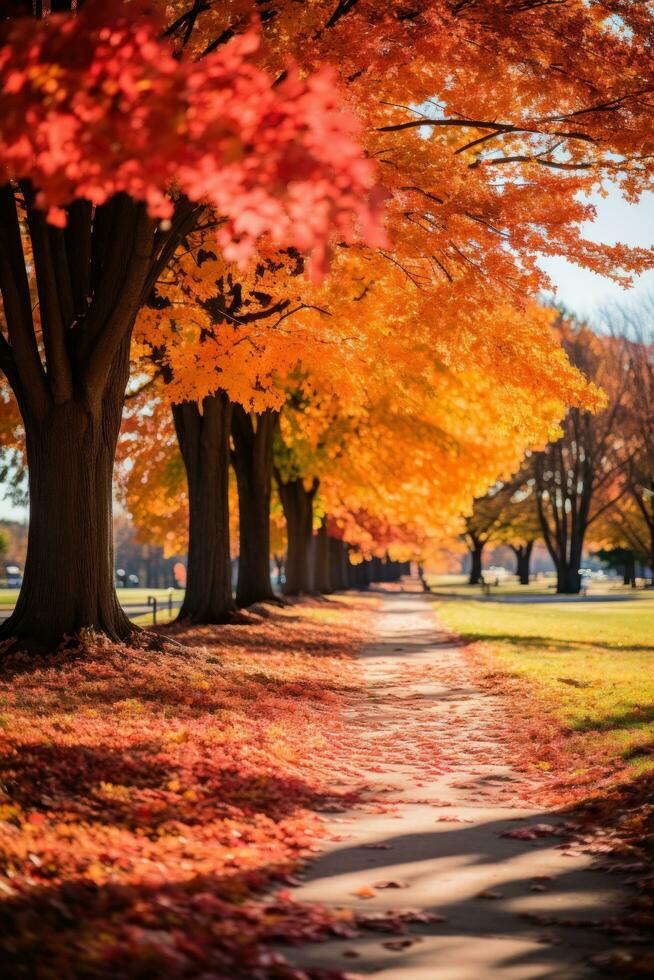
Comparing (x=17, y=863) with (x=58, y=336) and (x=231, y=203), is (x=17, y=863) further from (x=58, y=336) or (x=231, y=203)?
(x=58, y=336)

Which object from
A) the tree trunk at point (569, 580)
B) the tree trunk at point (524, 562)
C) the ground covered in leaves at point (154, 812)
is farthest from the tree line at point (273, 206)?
the tree trunk at point (524, 562)

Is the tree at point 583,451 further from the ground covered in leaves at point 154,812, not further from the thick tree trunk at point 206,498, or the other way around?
the ground covered in leaves at point 154,812

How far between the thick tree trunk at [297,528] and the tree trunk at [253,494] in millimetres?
7609

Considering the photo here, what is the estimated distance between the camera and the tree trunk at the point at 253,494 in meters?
25.6

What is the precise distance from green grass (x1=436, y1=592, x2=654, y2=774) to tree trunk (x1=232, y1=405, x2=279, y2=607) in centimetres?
532

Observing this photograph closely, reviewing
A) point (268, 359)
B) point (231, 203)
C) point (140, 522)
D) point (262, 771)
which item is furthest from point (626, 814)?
point (140, 522)

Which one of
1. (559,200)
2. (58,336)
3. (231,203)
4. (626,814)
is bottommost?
(626,814)

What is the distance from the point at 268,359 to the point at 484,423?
10707 mm

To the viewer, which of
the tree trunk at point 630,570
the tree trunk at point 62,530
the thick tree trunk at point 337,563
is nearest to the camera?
the tree trunk at point 62,530

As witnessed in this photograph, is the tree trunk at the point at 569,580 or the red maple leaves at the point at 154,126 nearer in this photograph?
the red maple leaves at the point at 154,126

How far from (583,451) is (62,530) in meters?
44.9

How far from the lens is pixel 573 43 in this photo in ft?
34.1

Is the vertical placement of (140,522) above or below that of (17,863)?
above

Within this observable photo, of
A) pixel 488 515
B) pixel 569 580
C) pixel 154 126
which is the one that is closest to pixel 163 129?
pixel 154 126
